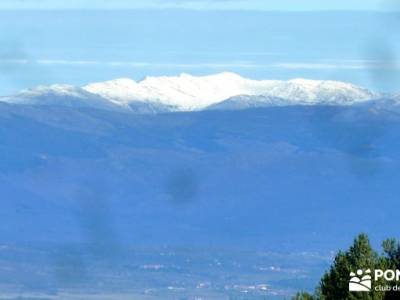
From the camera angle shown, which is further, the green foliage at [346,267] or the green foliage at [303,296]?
the green foliage at [303,296]

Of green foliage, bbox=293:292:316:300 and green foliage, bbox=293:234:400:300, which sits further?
green foliage, bbox=293:292:316:300

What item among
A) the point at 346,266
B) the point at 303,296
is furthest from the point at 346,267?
the point at 303,296

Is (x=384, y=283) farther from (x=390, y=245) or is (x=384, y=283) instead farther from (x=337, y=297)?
(x=390, y=245)

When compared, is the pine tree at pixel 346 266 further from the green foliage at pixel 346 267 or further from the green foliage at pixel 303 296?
the green foliage at pixel 303 296

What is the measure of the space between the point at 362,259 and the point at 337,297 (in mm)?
1529

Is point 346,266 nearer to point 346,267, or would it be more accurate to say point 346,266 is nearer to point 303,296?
point 346,267

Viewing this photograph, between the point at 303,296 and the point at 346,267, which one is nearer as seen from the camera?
the point at 346,267

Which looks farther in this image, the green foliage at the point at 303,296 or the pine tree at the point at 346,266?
the green foliage at the point at 303,296

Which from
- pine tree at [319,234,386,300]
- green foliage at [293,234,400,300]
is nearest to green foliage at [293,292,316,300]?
green foliage at [293,234,400,300]

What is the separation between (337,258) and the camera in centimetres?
4706

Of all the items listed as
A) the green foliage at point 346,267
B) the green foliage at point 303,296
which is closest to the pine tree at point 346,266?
the green foliage at point 346,267

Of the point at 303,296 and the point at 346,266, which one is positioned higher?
the point at 346,266

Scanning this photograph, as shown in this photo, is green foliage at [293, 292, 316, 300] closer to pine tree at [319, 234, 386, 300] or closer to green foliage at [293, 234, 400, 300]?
green foliage at [293, 234, 400, 300]

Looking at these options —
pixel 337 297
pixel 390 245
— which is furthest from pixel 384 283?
pixel 390 245
